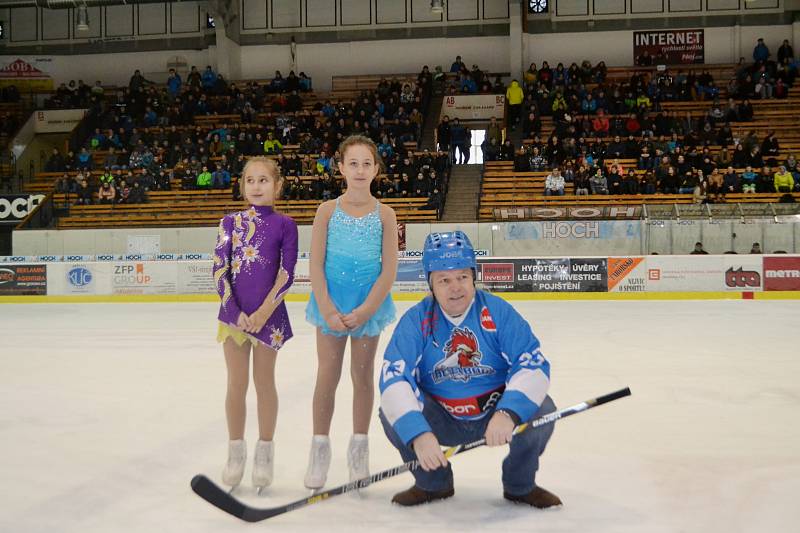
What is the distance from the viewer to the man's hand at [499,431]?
9.10 ft

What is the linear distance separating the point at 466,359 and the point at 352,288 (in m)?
0.60

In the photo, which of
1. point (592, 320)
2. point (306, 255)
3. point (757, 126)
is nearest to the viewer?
point (592, 320)

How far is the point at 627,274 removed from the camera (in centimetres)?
1377

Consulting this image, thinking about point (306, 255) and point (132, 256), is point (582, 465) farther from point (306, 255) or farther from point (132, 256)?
point (132, 256)

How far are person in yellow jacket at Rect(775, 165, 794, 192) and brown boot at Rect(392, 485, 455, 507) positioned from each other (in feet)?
51.6

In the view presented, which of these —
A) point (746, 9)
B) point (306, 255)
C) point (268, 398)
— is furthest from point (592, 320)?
point (746, 9)

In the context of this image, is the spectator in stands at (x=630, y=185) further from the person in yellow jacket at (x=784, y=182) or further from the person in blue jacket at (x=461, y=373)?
the person in blue jacket at (x=461, y=373)

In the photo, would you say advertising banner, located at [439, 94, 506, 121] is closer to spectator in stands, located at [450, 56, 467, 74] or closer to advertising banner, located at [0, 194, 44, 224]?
spectator in stands, located at [450, 56, 467, 74]

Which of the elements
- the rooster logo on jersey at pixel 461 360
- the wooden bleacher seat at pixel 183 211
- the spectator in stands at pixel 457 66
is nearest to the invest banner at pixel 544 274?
the wooden bleacher seat at pixel 183 211

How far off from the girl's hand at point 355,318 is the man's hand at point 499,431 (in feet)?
2.47

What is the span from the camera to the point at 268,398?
3426mm

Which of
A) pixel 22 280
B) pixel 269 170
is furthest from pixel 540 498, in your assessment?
pixel 22 280

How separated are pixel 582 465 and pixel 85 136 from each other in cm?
2416

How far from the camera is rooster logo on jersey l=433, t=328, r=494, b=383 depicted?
3.10m
